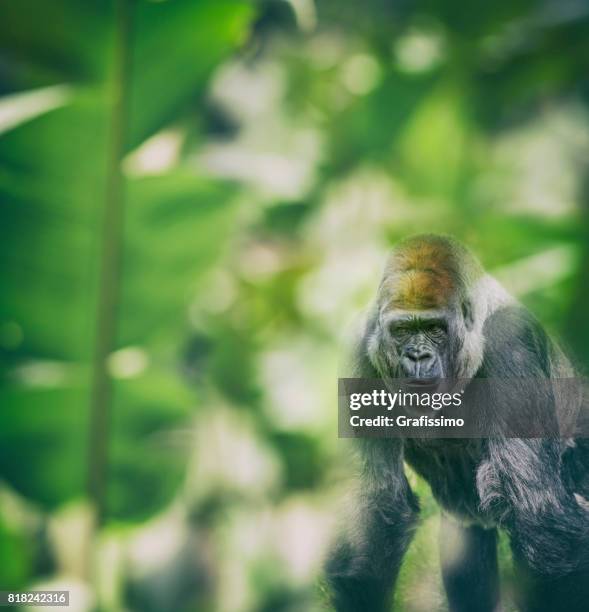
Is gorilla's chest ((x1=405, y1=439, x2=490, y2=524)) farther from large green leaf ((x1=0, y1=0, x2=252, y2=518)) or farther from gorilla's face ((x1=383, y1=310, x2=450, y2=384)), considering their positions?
large green leaf ((x1=0, y1=0, x2=252, y2=518))

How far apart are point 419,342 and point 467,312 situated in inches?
1.5

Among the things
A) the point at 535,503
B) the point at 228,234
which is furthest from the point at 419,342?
the point at 228,234

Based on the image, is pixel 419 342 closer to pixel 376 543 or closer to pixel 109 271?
pixel 376 543

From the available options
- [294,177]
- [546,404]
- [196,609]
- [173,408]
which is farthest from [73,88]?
[196,609]

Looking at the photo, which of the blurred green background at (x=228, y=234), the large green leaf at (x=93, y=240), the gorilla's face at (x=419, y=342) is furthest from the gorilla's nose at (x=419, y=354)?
the large green leaf at (x=93, y=240)

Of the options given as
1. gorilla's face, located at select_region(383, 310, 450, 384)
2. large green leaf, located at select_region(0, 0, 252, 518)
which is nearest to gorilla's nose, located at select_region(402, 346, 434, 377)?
gorilla's face, located at select_region(383, 310, 450, 384)

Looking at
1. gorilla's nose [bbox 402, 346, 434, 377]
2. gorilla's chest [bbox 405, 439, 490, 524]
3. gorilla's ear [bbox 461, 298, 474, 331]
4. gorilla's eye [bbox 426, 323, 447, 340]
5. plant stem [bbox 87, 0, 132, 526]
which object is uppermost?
plant stem [bbox 87, 0, 132, 526]

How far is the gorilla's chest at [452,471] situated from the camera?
566 mm

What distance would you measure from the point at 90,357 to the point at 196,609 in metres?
0.45

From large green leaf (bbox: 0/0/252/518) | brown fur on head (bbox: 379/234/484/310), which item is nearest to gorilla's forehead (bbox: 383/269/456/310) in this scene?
brown fur on head (bbox: 379/234/484/310)

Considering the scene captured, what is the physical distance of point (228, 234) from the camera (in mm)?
917

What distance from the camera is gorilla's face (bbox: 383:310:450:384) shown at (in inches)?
21.4

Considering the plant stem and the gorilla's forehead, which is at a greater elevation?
the plant stem

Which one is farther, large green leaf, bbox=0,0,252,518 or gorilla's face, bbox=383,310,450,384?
large green leaf, bbox=0,0,252,518
